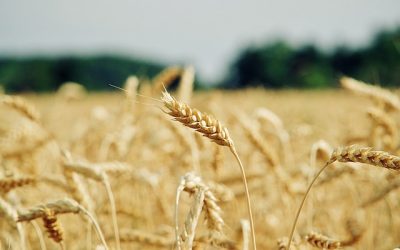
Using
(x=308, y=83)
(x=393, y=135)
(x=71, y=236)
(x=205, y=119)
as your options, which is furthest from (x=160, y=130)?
(x=308, y=83)

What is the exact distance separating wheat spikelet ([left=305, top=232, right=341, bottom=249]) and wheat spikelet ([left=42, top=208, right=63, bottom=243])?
0.65 metres

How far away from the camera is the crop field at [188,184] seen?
4.47ft

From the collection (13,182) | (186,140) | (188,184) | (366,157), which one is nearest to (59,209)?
(188,184)

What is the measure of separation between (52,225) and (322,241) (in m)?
0.70

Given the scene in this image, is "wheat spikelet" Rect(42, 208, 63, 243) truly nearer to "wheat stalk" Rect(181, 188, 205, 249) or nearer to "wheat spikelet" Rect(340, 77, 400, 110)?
"wheat stalk" Rect(181, 188, 205, 249)

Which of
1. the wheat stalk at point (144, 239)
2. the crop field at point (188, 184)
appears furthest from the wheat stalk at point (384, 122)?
the wheat stalk at point (144, 239)

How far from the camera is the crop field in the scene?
136cm

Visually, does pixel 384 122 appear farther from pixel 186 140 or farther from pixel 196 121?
pixel 196 121

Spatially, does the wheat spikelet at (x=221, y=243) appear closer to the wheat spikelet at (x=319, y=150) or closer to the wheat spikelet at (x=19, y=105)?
the wheat spikelet at (x=319, y=150)

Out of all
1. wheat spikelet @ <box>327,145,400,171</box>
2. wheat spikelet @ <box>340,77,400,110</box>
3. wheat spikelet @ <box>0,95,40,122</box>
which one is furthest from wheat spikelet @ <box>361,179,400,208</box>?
wheat spikelet @ <box>0,95,40,122</box>

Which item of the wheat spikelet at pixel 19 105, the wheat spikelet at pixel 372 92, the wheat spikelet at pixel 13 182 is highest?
the wheat spikelet at pixel 372 92

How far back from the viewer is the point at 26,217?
1.45 meters

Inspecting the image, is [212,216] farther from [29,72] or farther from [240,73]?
[240,73]

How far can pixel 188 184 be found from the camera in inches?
53.1
